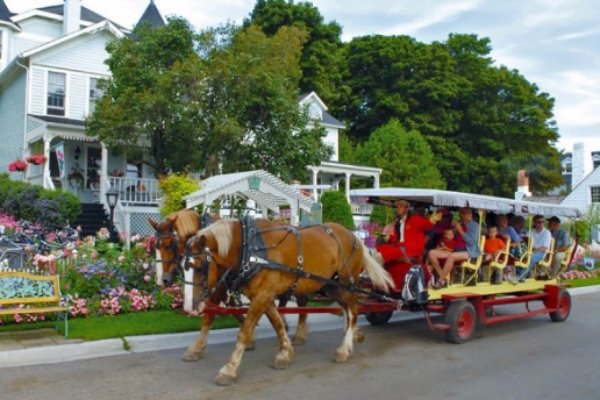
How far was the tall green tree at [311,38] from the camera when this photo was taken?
41344 millimetres

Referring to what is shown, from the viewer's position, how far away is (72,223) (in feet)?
60.5

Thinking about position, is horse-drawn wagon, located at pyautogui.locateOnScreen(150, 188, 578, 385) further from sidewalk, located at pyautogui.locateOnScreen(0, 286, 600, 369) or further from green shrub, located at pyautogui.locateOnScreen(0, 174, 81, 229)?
green shrub, located at pyautogui.locateOnScreen(0, 174, 81, 229)

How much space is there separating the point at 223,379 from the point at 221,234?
159cm

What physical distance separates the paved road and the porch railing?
1217 centimetres

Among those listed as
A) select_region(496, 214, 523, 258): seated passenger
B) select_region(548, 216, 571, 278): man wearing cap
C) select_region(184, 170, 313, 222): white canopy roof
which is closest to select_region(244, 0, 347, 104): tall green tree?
select_region(184, 170, 313, 222): white canopy roof

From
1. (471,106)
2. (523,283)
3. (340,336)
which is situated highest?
(471,106)

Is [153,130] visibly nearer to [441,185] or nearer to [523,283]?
[523,283]

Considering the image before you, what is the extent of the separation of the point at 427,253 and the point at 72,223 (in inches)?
521

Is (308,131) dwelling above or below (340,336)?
above

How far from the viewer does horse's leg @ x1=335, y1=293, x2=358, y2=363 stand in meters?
7.39

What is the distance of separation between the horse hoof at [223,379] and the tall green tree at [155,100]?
436 inches

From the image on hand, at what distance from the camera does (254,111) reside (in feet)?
56.2

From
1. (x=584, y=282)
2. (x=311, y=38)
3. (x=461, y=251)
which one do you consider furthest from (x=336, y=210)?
(x=311, y=38)

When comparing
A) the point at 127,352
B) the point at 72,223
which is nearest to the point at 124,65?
the point at 72,223
